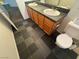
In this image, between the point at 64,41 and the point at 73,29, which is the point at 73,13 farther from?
the point at 64,41

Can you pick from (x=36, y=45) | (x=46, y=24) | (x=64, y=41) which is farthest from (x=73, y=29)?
(x=36, y=45)

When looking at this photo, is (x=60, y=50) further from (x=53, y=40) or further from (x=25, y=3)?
(x=25, y=3)

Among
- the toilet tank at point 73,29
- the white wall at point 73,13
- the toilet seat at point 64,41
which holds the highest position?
the white wall at point 73,13

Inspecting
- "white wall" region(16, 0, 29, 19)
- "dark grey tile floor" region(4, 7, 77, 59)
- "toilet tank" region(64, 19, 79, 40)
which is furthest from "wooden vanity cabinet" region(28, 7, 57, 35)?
"white wall" region(16, 0, 29, 19)

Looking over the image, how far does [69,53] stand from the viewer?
6.81 ft

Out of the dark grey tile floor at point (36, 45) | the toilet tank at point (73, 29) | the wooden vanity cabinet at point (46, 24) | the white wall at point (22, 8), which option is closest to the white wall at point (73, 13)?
the toilet tank at point (73, 29)

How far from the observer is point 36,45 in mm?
2268

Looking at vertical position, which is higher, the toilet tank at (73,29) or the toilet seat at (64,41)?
the toilet tank at (73,29)

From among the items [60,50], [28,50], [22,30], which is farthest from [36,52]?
[22,30]

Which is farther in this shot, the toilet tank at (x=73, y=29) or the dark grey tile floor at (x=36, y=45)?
the dark grey tile floor at (x=36, y=45)

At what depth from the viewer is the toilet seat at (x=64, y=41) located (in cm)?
185

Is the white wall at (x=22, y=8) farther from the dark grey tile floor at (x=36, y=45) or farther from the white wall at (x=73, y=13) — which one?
the white wall at (x=73, y=13)

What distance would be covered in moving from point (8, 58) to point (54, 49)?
4.10 feet

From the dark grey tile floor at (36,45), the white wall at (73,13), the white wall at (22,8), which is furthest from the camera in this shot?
the white wall at (22,8)
